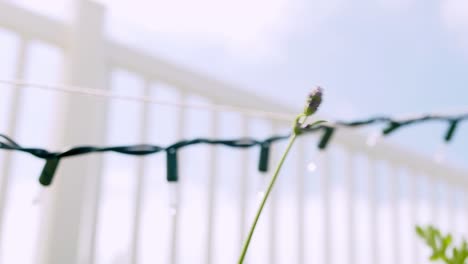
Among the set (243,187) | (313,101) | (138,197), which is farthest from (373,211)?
(313,101)

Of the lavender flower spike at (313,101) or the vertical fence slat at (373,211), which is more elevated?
the lavender flower spike at (313,101)

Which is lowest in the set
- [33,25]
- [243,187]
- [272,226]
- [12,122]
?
[272,226]

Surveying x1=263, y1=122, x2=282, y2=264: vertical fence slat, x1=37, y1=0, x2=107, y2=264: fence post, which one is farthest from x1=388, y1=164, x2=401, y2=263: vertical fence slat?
x1=37, y1=0, x2=107, y2=264: fence post

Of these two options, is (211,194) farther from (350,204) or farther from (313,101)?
(313,101)

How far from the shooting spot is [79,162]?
124 cm

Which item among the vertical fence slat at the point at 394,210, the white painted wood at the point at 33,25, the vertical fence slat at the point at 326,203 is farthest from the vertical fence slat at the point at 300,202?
the white painted wood at the point at 33,25

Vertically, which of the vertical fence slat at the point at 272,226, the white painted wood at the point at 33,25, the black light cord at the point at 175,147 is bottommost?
the vertical fence slat at the point at 272,226

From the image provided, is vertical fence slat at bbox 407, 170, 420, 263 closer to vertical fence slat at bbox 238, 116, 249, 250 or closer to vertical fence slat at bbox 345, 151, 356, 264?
vertical fence slat at bbox 345, 151, 356, 264

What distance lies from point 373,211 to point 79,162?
42.1 inches

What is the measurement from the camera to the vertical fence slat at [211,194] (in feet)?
4.61

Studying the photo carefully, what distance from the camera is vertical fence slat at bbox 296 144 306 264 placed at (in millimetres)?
1638

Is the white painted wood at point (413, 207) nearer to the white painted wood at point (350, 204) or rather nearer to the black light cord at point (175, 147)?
the white painted wood at point (350, 204)

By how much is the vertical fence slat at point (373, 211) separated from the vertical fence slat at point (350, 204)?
0.08 meters

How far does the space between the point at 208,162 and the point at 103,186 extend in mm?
296
